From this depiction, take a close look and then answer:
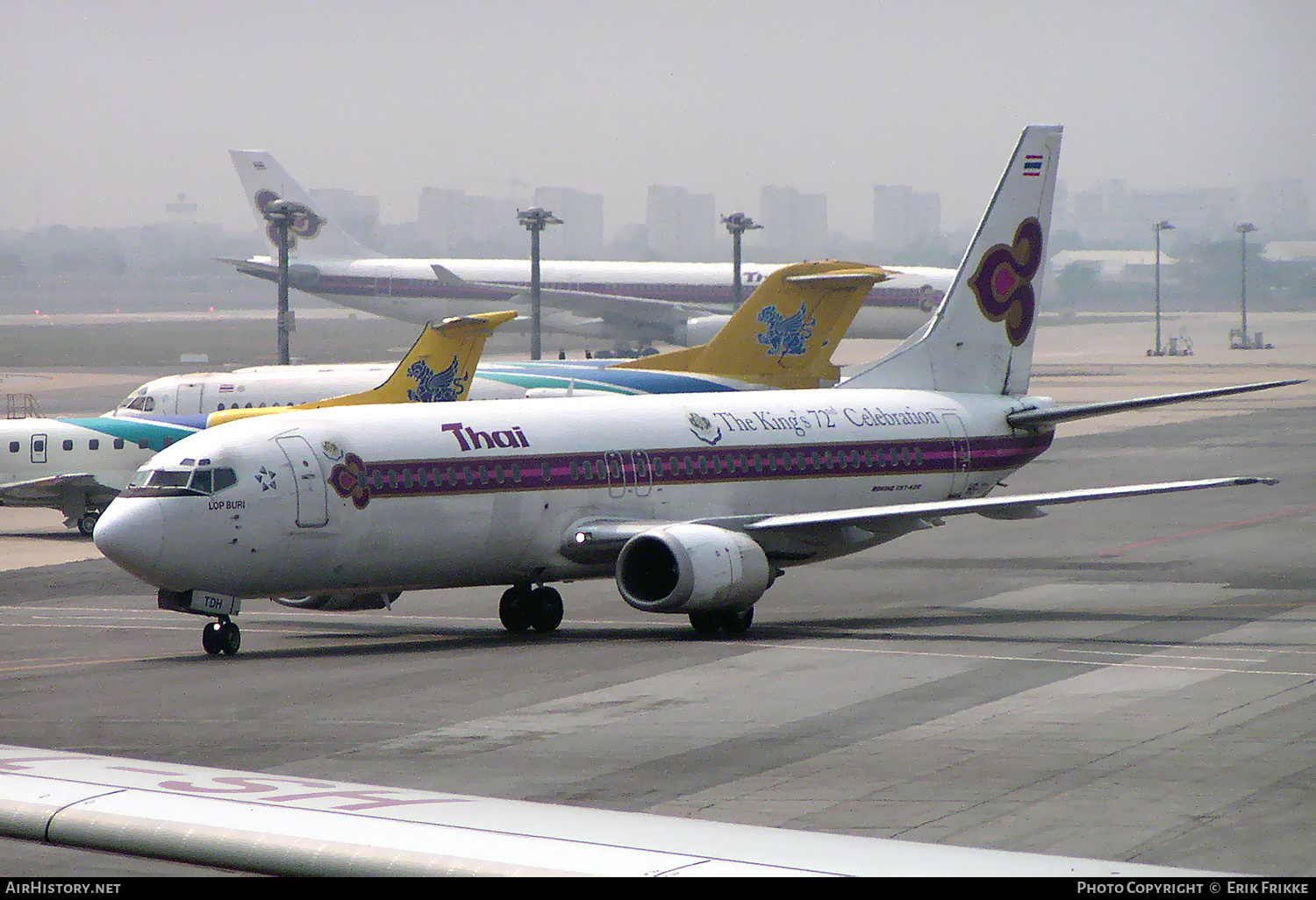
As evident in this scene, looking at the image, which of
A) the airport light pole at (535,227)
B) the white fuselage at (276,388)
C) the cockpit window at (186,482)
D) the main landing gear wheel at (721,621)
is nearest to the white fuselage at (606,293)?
the airport light pole at (535,227)

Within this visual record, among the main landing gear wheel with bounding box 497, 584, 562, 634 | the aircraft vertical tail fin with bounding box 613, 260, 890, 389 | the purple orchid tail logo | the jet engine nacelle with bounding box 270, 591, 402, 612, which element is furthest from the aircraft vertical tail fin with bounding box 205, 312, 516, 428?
the main landing gear wheel with bounding box 497, 584, 562, 634

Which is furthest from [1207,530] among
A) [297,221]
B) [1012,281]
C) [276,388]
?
[297,221]

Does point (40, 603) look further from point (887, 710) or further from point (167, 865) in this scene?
point (167, 865)

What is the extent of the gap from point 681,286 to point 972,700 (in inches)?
3538

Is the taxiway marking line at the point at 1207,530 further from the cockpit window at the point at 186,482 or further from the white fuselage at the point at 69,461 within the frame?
the white fuselage at the point at 69,461

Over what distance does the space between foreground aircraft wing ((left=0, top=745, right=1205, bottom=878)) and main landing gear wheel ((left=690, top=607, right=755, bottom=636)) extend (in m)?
16.2

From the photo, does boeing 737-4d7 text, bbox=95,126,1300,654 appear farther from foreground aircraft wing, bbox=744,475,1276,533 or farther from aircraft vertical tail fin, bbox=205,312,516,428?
aircraft vertical tail fin, bbox=205,312,516,428

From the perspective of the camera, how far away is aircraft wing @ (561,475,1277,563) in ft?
102

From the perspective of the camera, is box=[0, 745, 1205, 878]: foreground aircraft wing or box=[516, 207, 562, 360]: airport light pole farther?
box=[516, 207, 562, 360]: airport light pole

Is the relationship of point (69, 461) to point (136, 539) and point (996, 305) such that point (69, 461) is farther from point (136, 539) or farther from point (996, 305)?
point (996, 305)

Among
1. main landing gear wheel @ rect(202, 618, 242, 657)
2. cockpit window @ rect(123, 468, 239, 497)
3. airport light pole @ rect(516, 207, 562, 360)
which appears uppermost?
airport light pole @ rect(516, 207, 562, 360)

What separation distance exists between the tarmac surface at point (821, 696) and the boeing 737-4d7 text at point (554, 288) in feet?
214

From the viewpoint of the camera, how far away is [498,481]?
102 feet

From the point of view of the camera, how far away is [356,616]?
117ft
